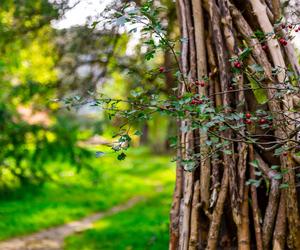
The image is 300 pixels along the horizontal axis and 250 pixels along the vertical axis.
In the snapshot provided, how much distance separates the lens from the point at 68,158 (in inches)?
381

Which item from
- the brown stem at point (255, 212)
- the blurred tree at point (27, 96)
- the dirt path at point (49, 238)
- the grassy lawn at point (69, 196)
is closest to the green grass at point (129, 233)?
the dirt path at point (49, 238)

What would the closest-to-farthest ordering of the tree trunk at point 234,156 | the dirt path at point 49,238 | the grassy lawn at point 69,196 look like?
the tree trunk at point 234,156
the dirt path at point 49,238
the grassy lawn at point 69,196

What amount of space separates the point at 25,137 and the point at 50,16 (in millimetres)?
3308

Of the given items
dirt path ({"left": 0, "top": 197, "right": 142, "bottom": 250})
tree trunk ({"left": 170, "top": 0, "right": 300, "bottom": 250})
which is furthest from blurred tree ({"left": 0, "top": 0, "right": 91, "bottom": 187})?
tree trunk ({"left": 170, "top": 0, "right": 300, "bottom": 250})

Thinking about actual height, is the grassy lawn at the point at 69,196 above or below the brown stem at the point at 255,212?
above

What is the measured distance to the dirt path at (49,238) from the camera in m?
7.02

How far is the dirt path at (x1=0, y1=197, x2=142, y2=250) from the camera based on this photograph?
7020 mm

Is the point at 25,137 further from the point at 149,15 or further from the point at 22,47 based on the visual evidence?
the point at 149,15

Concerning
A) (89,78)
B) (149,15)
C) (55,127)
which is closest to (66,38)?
(89,78)

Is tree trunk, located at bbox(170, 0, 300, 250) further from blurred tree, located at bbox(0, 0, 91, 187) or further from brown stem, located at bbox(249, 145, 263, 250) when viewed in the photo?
blurred tree, located at bbox(0, 0, 91, 187)

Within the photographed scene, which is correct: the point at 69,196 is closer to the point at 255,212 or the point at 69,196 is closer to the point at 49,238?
the point at 49,238

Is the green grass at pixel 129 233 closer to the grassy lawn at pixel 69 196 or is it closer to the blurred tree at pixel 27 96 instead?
the grassy lawn at pixel 69 196

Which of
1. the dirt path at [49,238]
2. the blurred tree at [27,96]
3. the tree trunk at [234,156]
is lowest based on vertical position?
the dirt path at [49,238]

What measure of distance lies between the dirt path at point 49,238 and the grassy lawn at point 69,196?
0.18m
